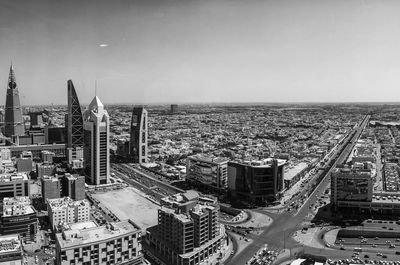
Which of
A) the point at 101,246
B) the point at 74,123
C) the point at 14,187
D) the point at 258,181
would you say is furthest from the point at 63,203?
the point at 74,123

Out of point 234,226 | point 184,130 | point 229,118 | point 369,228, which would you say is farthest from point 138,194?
point 229,118

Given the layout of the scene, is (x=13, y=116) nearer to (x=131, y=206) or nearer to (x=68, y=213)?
(x=131, y=206)

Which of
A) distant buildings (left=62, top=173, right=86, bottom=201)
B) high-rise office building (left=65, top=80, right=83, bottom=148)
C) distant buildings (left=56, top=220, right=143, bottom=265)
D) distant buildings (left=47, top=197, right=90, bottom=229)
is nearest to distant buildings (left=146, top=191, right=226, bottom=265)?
distant buildings (left=56, top=220, right=143, bottom=265)

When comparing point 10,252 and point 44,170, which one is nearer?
point 10,252

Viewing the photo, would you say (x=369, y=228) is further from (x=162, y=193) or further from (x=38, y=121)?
(x=38, y=121)

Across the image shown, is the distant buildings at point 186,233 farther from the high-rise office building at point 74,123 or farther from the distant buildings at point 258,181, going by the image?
the high-rise office building at point 74,123

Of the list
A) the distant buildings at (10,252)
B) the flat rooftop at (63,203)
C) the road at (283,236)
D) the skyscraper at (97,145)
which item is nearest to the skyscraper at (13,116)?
the skyscraper at (97,145)
